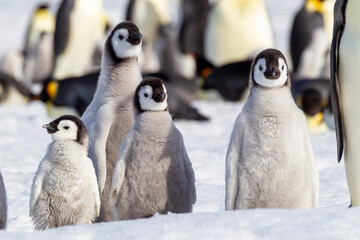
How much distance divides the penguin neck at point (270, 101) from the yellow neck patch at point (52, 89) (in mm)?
7255

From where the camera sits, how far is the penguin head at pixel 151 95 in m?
4.46

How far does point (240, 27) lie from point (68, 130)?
11.8 m

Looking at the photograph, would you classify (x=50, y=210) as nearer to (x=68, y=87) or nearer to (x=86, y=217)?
(x=86, y=217)

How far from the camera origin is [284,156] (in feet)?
14.3

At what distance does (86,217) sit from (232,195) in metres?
0.68

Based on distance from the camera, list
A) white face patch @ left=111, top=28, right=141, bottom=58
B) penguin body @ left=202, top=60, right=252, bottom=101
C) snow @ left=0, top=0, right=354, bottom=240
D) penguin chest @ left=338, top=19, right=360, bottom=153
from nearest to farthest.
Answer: snow @ left=0, top=0, right=354, bottom=240 < penguin chest @ left=338, top=19, right=360, bottom=153 < white face patch @ left=111, top=28, right=141, bottom=58 < penguin body @ left=202, top=60, right=252, bottom=101

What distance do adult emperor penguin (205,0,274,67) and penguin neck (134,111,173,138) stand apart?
11445 millimetres

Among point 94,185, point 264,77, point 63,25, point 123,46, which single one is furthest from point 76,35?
point 264,77

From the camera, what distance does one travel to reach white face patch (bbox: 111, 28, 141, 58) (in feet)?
16.2

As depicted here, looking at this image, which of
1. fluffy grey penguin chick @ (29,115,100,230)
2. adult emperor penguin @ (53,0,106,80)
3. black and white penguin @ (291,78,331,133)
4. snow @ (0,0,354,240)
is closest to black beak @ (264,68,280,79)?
snow @ (0,0,354,240)

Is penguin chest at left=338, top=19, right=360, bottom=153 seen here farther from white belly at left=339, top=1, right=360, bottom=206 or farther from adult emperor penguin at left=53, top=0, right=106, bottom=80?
adult emperor penguin at left=53, top=0, right=106, bottom=80

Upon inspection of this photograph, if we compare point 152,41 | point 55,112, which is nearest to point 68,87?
point 55,112

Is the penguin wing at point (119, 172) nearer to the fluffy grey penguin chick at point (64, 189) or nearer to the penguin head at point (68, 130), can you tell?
the fluffy grey penguin chick at point (64, 189)

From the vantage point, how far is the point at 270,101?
4.41 meters
